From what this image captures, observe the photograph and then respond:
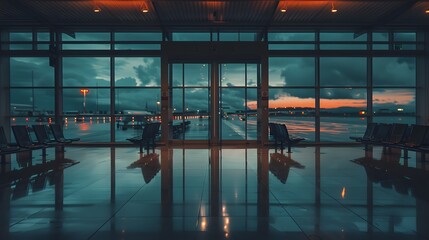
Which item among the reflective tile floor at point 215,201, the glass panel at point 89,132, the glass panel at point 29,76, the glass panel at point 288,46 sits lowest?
the reflective tile floor at point 215,201

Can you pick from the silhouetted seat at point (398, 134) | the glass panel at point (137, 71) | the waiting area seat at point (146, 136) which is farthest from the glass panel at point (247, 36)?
the silhouetted seat at point (398, 134)

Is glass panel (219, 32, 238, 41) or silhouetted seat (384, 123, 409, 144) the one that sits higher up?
glass panel (219, 32, 238, 41)

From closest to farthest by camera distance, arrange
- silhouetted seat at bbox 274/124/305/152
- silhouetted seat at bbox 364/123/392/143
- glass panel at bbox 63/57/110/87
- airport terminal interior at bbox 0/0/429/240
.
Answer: airport terminal interior at bbox 0/0/429/240, silhouetted seat at bbox 364/123/392/143, silhouetted seat at bbox 274/124/305/152, glass panel at bbox 63/57/110/87

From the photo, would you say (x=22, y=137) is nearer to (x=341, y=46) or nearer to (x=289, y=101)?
(x=289, y=101)

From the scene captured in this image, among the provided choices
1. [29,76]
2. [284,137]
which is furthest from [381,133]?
[29,76]

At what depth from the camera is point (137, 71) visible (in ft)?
59.2

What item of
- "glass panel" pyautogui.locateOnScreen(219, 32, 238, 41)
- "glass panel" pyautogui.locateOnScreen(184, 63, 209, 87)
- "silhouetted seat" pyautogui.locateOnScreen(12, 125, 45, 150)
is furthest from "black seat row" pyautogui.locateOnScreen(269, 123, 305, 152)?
"silhouetted seat" pyautogui.locateOnScreen(12, 125, 45, 150)

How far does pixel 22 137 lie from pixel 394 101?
16.9 m

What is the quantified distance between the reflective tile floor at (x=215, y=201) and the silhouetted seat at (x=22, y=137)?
108 centimetres

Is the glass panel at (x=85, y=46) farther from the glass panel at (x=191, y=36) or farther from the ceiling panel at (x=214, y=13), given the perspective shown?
the glass panel at (x=191, y=36)

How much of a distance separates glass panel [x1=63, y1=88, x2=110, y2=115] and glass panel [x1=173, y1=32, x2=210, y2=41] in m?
4.29

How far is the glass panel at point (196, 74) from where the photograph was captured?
57.1 feet

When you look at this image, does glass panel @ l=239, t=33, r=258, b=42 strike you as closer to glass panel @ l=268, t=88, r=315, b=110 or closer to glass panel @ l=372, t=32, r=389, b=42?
glass panel @ l=268, t=88, r=315, b=110

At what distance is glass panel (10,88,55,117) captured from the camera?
17.2 m
